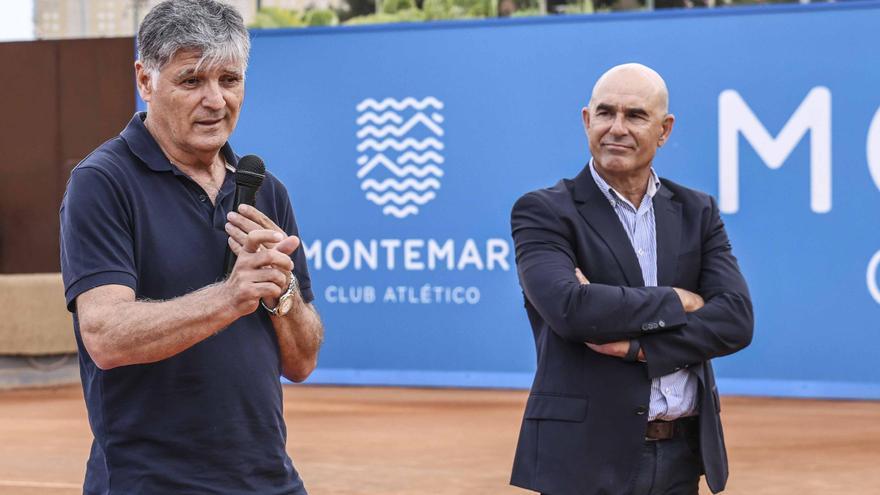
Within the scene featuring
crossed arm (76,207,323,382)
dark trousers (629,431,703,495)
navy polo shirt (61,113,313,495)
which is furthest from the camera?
dark trousers (629,431,703,495)

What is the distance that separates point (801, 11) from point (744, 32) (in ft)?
1.26

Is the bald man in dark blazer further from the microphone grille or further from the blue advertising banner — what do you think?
the blue advertising banner

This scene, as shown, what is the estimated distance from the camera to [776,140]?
8.11 metres

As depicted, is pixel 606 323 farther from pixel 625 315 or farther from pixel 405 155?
pixel 405 155

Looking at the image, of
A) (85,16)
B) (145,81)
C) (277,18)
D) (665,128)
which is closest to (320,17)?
(277,18)

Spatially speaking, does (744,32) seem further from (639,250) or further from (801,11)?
(639,250)

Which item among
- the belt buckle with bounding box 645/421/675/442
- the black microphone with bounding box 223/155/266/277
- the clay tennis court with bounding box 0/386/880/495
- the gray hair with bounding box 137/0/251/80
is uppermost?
the gray hair with bounding box 137/0/251/80

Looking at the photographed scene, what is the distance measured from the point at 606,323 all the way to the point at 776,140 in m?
5.45

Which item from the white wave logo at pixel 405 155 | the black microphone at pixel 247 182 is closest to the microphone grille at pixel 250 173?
the black microphone at pixel 247 182

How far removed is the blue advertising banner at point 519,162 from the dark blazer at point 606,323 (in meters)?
5.02

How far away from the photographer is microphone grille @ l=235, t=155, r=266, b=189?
2139 millimetres

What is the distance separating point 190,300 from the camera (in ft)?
6.35

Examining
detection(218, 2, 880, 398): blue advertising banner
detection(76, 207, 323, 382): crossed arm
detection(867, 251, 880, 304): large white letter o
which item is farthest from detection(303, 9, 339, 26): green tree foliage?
detection(76, 207, 323, 382): crossed arm

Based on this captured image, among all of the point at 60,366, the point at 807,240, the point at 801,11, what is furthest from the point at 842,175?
the point at 60,366
